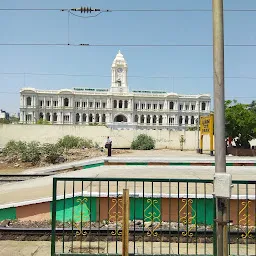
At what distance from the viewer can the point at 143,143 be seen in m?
32.7

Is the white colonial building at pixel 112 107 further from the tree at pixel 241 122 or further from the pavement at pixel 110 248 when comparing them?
the pavement at pixel 110 248

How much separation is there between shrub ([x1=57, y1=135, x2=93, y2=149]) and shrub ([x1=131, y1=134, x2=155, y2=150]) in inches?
200

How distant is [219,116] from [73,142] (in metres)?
29.0

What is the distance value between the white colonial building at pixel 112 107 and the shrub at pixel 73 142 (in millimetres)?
56033

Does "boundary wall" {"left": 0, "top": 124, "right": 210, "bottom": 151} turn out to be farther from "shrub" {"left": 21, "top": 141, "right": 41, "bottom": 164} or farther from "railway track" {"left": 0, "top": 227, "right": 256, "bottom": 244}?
"railway track" {"left": 0, "top": 227, "right": 256, "bottom": 244}

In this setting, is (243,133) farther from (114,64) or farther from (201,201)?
(114,64)

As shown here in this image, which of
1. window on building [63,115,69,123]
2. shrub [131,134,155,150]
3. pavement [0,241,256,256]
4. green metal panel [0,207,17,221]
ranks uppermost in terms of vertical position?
window on building [63,115,69,123]

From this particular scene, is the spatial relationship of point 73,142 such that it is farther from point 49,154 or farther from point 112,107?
point 112,107

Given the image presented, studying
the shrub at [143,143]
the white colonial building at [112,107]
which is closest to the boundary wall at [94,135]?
the shrub at [143,143]

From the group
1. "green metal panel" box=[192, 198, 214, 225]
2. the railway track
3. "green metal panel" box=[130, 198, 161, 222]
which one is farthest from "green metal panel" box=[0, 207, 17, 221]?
"green metal panel" box=[192, 198, 214, 225]

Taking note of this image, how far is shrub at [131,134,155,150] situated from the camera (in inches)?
1271

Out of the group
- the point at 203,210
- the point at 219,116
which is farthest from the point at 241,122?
the point at 219,116

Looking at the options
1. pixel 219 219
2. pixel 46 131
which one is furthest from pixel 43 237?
pixel 46 131

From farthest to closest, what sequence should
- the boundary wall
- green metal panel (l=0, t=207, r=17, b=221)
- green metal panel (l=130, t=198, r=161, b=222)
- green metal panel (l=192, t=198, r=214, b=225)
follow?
the boundary wall < green metal panel (l=0, t=207, r=17, b=221) < green metal panel (l=130, t=198, r=161, b=222) < green metal panel (l=192, t=198, r=214, b=225)
